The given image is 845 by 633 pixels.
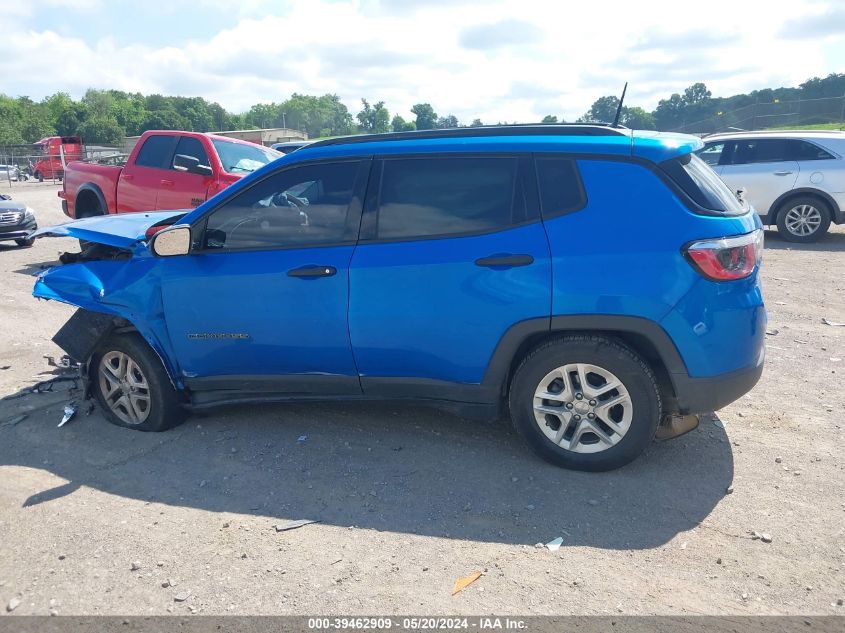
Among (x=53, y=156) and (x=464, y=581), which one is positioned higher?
(x=53, y=156)

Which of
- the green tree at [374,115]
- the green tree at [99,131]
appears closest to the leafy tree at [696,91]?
the green tree at [374,115]

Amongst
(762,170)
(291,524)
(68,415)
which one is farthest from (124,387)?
(762,170)

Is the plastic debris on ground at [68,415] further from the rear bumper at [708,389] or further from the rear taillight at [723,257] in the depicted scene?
the rear taillight at [723,257]

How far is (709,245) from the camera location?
366 cm

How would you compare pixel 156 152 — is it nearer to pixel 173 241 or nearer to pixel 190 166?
pixel 190 166

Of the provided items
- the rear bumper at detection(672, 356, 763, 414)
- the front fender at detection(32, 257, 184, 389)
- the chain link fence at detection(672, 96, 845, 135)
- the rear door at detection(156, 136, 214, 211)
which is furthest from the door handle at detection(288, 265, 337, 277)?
the chain link fence at detection(672, 96, 845, 135)

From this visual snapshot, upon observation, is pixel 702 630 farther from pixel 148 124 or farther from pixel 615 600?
pixel 148 124

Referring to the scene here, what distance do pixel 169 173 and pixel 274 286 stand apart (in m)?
6.57

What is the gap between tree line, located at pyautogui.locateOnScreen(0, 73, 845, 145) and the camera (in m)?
45.9

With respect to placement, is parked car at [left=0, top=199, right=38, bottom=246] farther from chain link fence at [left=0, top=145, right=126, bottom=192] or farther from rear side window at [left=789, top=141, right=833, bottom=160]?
chain link fence at [left=0, top=145, right=126, bottom=192]

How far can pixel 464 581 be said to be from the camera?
10.2 ft

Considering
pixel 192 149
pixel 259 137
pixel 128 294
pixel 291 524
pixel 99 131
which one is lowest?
pixel 291 524

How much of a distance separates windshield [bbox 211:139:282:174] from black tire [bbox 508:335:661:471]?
7026 millimetres

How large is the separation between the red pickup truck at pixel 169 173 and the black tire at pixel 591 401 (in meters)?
6.67
